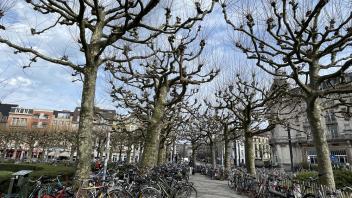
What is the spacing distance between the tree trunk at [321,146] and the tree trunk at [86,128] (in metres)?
7.60

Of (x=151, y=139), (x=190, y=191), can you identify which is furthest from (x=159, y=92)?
(x=190, y=191)

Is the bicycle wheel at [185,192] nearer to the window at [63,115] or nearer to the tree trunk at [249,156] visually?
the tree trunk at [249,156]

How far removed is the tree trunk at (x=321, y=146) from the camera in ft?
27.1

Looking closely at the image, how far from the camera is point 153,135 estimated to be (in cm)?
1218

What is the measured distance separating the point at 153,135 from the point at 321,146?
7255 mm

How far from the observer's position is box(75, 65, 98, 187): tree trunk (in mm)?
6469

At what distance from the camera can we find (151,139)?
39.8ft

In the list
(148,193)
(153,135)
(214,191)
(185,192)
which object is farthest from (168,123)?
(148,193)

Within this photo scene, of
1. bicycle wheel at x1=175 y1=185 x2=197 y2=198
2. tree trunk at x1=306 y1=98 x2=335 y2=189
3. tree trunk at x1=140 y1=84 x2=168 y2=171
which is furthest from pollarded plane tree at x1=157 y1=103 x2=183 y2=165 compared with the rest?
tree trunk at x1=306 y1=98 x2=335 y2=189

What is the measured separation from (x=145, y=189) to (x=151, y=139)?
5.11m

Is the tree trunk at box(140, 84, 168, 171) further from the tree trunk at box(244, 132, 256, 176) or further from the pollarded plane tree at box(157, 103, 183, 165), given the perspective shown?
the tree trunk at box(244, 132, 256, 176)

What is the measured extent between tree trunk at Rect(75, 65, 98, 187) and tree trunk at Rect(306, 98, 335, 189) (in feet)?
24.9

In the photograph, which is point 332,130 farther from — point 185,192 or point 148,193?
point 148,193

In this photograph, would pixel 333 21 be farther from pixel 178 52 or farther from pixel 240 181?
pixel 240 181
